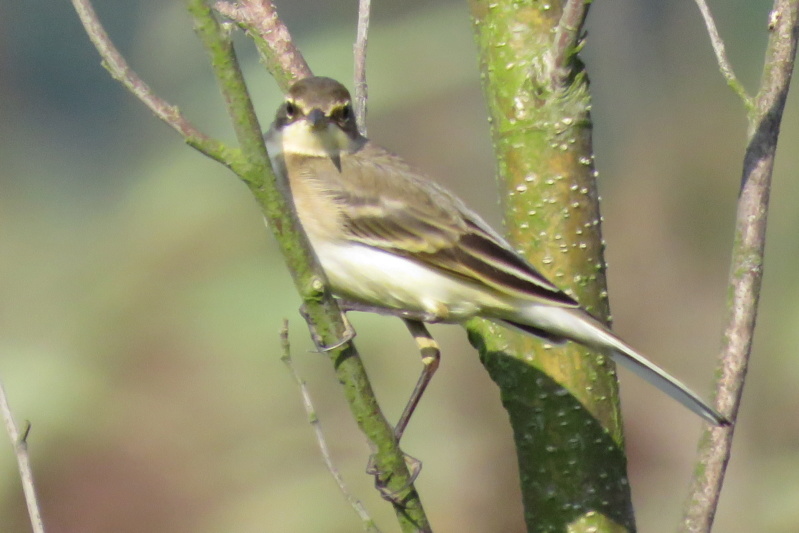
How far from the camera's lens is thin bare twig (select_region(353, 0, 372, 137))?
3773 millimetres

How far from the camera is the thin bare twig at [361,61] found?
3773 mm

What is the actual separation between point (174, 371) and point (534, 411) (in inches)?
160

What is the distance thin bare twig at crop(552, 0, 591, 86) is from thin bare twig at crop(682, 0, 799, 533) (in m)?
0.53

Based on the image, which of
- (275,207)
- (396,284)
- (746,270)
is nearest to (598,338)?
(746,270)

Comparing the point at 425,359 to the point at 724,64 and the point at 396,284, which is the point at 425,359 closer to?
the point at 396,284

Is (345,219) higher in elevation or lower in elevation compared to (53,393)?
lower

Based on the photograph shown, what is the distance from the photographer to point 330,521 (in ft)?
20.0

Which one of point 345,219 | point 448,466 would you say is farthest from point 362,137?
point 448,466

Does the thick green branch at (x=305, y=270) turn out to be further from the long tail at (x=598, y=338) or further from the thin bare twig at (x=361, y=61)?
the thin bare twig at (x=361, y=61)

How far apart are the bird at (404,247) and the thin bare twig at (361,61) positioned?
12 centimetres

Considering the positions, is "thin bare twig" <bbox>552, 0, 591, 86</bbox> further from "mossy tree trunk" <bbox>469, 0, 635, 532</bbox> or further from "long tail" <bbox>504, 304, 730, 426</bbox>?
"long tail" <bbox>504, 304, 730, 426</bbox>

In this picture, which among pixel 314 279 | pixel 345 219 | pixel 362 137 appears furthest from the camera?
pixel 362 137

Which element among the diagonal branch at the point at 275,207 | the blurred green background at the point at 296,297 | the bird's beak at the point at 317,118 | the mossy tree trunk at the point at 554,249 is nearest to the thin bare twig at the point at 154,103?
the diagonal branch at the point at 275,207

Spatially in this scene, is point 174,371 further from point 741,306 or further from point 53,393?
point 741,306
